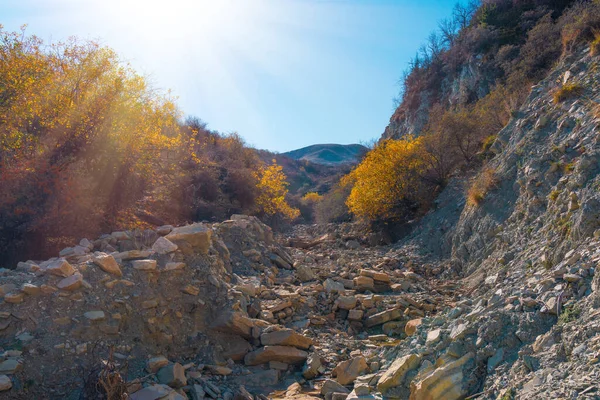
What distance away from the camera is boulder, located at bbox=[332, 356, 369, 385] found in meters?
5.04

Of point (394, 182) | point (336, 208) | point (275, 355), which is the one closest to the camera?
point (275, 355)

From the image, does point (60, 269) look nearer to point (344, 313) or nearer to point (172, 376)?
point (172, 376)

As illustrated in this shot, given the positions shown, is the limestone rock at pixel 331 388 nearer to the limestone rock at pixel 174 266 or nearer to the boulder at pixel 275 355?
the boulder at pixel 275 355

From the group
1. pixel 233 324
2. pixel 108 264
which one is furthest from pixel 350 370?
pixel 108 264

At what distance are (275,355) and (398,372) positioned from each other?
6.21 ft

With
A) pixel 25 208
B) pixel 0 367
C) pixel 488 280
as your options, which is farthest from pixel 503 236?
pixel 25 208

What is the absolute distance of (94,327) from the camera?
16.3 ft

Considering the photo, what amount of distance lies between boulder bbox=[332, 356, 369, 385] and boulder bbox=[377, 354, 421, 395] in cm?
65

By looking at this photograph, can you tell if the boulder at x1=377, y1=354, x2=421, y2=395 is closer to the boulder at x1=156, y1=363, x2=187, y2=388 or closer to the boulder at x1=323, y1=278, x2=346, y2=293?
the boulder at x1=156, y1=363, x2=187, y2=388

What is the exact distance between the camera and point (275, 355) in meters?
5.67

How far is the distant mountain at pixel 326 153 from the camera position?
252 feet

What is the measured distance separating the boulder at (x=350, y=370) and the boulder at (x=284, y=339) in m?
0.80

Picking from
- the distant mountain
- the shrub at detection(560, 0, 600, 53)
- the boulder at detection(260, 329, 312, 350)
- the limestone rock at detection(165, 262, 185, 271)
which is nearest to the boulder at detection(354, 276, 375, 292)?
the boulder at detection(260, 329, 312, 350)

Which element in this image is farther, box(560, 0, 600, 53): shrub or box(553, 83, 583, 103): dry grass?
box(560, 0, 600, 53): shrub
